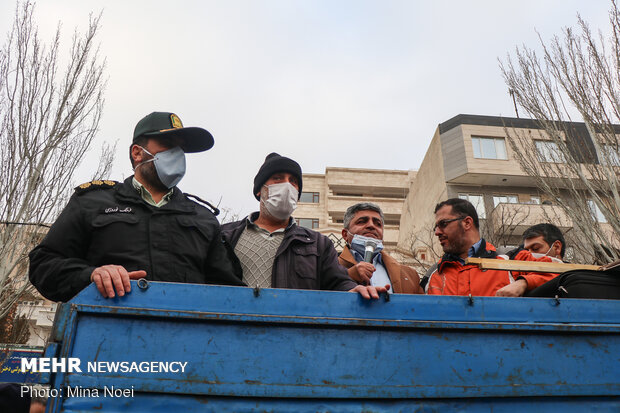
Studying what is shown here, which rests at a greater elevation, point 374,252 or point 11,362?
point 374,252

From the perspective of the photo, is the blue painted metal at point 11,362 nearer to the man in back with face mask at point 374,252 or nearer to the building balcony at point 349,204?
the man in back with face mask at point 374,252

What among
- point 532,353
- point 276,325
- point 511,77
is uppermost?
point 511,77

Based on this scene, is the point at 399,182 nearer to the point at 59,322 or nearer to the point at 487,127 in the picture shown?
the point at 487,127

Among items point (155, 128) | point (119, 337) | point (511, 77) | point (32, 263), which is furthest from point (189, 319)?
point (511, 77)

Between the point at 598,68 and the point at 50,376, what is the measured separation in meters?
9.83

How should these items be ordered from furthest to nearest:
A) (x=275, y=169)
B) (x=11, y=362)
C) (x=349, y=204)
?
1. (x=349, y=204)
2. (x=11, y=362)
3. (x=275, y=169)

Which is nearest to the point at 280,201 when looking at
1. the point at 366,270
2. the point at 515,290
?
the point at 366,270

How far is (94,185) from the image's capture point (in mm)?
2135

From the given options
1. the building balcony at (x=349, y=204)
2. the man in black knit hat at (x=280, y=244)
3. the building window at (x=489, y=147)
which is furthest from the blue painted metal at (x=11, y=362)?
the building balcony at (x=349, y=204)

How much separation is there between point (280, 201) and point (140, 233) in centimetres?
103

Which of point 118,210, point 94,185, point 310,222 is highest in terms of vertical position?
point 310,222

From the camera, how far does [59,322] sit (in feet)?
4.81

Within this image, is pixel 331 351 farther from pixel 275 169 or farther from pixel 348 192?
pixel 348 192

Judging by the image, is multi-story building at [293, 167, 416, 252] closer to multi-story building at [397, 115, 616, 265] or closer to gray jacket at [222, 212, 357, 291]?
multi-story building at [397, 115, 616, 265]
